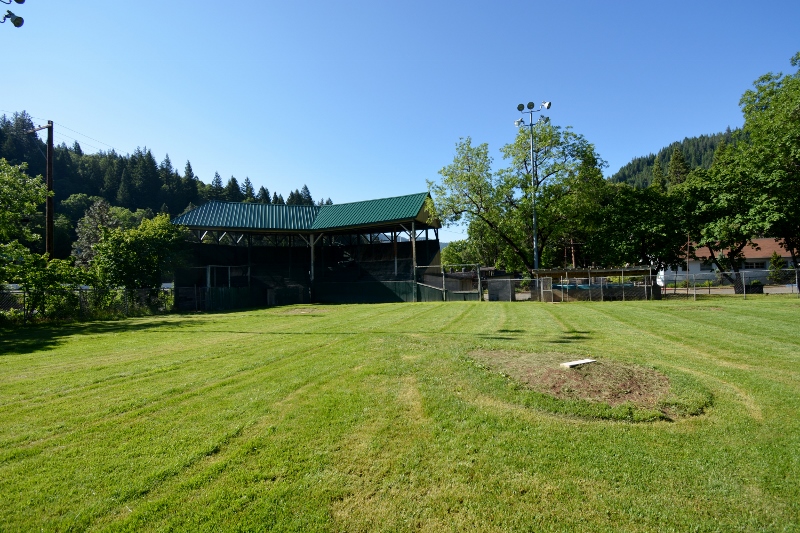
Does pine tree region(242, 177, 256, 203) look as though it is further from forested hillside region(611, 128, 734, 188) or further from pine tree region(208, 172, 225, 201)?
forested hillside region(611, 128, 734, 188)

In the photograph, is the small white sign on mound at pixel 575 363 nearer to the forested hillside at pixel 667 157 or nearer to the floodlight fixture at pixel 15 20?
the floodlight fixture at pixel 15 20

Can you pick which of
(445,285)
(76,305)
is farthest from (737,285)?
(76,305)

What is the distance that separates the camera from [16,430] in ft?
15.2

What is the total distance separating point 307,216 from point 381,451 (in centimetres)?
3171

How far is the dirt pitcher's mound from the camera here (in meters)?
5.27

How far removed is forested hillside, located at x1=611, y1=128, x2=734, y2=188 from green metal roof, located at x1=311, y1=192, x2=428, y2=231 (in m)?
131

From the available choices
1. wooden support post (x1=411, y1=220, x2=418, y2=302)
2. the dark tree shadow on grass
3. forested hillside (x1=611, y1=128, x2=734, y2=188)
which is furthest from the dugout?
forested hillside (x1=611, y1=128, x2=734, y2=188)

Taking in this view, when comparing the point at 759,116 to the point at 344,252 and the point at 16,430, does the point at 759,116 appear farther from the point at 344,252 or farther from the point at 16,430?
the point at 16,430

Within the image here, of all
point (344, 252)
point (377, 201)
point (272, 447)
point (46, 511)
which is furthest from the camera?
point (344, 252)

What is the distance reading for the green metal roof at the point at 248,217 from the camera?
3089 cm

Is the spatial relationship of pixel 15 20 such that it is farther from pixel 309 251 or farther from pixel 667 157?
pixel 667 157

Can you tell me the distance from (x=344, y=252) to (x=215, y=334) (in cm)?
2258

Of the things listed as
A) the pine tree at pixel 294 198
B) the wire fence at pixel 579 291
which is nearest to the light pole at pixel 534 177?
the wire fence at pixel 579 291

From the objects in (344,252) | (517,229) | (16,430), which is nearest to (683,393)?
(16,430)
